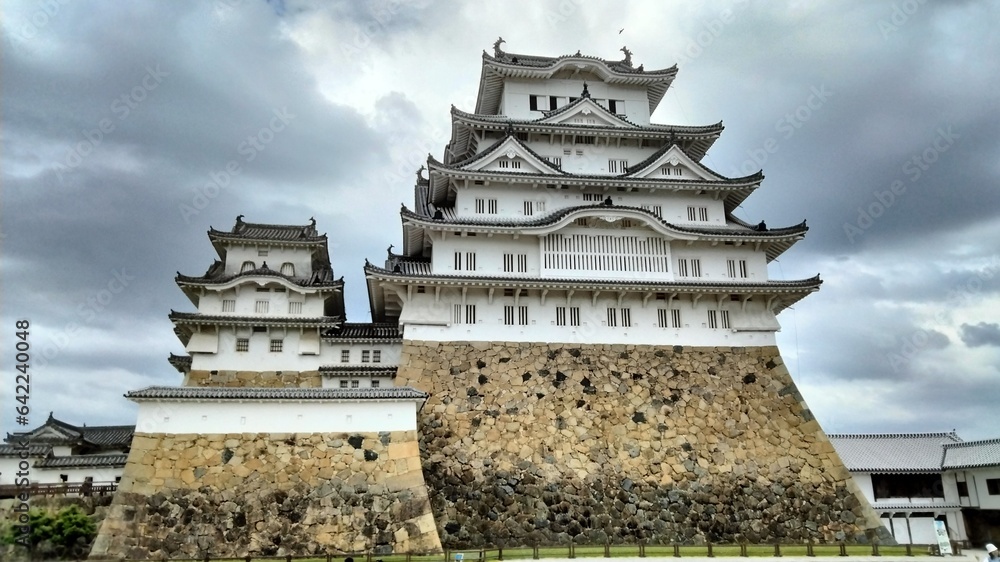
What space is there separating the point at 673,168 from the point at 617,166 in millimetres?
2465

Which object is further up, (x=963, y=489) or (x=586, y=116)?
(x=586, y=116)

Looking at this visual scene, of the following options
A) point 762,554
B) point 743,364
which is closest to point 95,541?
point 762,554

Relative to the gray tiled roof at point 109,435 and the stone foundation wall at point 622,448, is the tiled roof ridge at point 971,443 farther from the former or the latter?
the gray tiled roof at point 109,435

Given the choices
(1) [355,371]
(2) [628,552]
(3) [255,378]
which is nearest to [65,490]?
(3) [255,378]

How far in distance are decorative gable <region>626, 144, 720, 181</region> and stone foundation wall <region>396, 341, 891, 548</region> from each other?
741 cm

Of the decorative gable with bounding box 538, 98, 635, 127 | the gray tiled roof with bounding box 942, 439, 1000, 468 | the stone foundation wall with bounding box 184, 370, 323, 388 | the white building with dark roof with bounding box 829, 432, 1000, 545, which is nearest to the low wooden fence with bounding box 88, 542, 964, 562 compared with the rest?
the white building with dark roof with bounding box 829, 432, 1000, 545

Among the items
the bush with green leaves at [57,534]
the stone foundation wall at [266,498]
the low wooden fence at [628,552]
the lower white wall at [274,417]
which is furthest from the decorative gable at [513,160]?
the bush with green leaves at [57,534]

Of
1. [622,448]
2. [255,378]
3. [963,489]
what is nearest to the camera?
[622,448]

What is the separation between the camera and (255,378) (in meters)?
24.1

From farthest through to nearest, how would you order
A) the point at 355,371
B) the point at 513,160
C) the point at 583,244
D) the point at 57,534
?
1. the point at 513,160
2. the point at 583,244
3. the point at 355,371
4. the point at 57,534

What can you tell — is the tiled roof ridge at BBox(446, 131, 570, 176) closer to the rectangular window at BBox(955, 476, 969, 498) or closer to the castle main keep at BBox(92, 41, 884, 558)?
the castle main keep at BBox(92, 41, 884, 558)

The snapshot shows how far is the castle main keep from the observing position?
1808 centimetres

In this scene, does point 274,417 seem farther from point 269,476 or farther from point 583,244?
point 583,244

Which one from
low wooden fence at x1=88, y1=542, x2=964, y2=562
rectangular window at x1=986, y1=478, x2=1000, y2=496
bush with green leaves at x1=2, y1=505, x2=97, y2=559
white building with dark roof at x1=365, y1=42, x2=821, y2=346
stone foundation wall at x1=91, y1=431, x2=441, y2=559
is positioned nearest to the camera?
bush with green leaves at x1=2, y1=505, x2=97, y2=559
